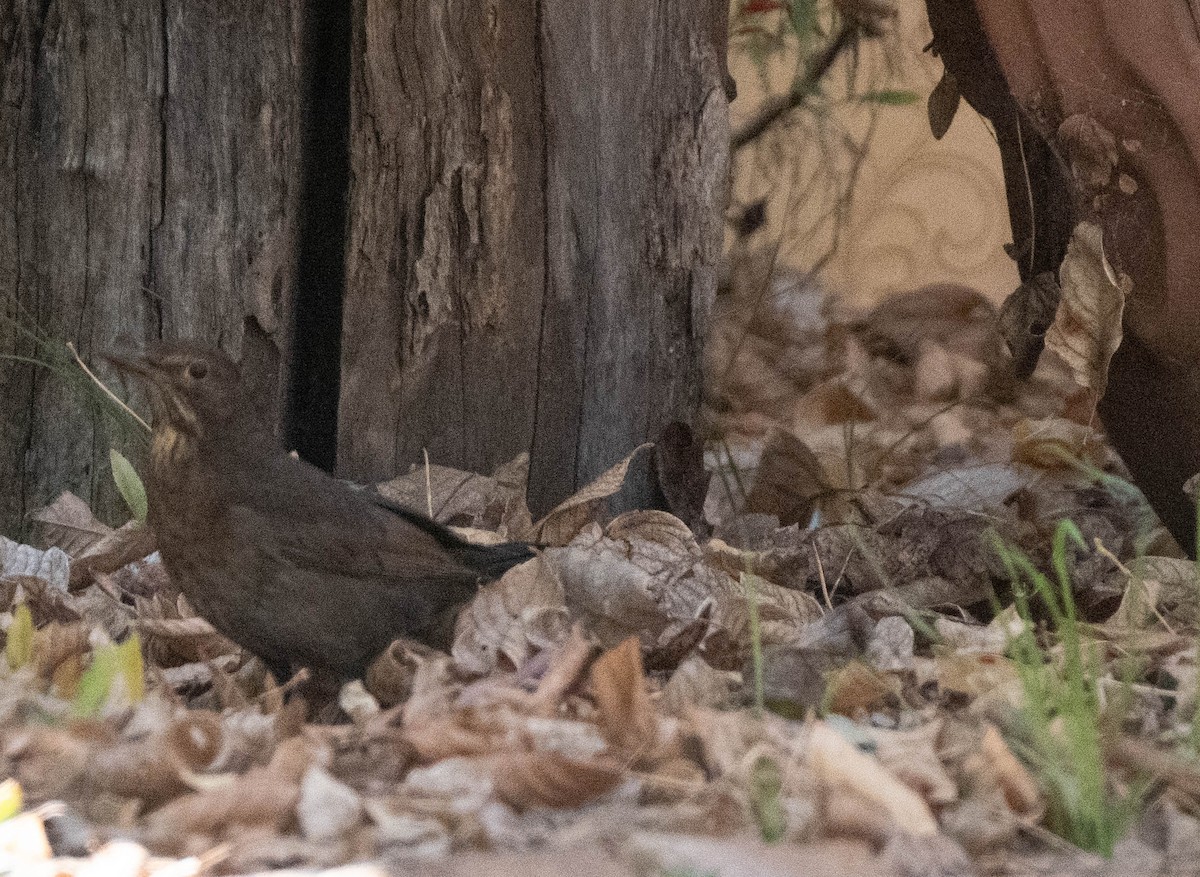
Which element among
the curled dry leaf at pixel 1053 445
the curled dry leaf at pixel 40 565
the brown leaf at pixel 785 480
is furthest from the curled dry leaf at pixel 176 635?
the curled dry leaf at pixel 1053 445

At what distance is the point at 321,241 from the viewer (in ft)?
12.6

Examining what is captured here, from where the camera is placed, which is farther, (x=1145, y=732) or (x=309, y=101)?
(x=309, y=101)

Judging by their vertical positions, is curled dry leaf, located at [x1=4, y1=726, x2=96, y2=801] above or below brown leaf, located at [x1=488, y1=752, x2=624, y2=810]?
below

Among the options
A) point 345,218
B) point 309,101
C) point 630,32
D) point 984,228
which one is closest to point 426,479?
point 345,218

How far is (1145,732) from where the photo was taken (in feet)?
8.02

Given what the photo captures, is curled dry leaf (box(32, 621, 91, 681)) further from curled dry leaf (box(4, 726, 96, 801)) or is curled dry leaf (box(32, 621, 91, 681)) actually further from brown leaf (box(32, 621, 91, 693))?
curled dry leaf (box(4, 726, 96, 801))

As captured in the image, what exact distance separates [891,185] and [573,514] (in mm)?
3642

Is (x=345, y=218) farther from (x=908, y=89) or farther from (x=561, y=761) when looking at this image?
(x=908, y=89)

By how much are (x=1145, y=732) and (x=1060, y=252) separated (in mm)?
1558

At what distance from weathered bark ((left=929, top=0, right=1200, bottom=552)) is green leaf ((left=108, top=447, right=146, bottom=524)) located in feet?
7.55

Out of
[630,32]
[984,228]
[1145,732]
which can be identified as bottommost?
[1145,732]

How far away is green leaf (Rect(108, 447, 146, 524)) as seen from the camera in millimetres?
3770

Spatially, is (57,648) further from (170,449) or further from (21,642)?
(170,449)

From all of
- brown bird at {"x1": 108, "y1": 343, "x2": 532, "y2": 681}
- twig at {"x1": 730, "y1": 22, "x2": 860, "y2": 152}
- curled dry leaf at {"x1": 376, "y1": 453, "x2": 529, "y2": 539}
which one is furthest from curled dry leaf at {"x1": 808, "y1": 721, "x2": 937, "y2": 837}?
twig at {"x1": 730, "y1": 22, "x2": 860, "y2": 152}
